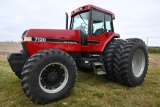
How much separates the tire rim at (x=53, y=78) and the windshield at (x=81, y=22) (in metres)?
1.88

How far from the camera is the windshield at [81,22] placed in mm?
6664

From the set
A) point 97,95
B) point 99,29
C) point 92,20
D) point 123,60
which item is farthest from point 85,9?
point 97,95

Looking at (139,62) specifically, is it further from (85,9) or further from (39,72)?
(39,72)

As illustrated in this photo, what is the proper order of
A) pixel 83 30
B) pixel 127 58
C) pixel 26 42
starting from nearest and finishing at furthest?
pixel 26 42 < pixel 127 58 < pixel 83 30

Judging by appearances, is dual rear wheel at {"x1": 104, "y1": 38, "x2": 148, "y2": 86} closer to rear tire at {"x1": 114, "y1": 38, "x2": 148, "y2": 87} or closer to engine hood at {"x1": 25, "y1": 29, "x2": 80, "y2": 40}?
rear tire at {"x1": 114, "y1": 38, "x2": 148, "y2": 87}

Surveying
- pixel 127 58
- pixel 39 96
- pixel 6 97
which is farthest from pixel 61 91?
pixel 127 58

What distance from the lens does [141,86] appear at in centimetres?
652

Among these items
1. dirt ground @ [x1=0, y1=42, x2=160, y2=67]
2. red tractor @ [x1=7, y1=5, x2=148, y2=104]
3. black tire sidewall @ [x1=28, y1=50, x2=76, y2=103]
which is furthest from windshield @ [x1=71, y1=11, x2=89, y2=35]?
dirt ground @ [x1=0, y1=42, x2=160, y2=67]

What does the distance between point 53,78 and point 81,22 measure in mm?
2577

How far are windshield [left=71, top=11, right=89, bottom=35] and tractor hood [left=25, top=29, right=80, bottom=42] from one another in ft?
1.70

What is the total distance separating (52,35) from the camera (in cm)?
569

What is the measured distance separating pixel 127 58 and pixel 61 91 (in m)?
2.30

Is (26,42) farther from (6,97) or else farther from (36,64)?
(6,97)

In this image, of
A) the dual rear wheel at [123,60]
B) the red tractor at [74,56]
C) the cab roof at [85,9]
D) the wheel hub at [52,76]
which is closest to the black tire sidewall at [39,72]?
the red tractor at [74,56]
